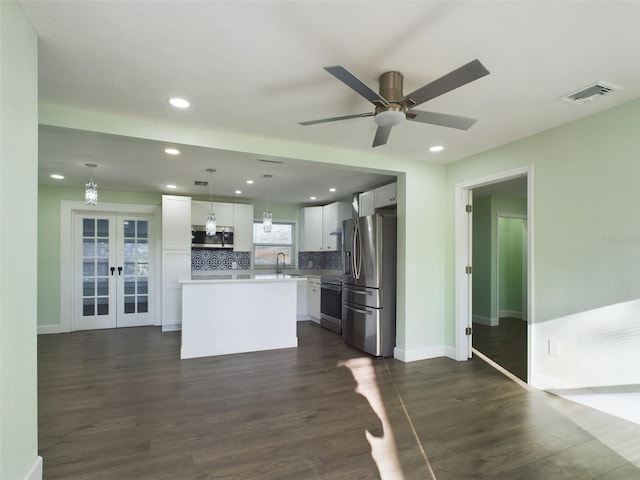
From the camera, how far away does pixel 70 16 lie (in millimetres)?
1668

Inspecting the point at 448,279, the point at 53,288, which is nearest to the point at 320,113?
the point at 448,279

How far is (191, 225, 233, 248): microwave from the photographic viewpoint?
6352mm

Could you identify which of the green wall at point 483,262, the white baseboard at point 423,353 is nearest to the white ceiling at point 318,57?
the white baseboard at point 423,353

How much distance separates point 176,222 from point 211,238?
2.31 ft

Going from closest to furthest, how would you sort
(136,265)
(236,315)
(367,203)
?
A: (236,315) → (367,203) → (136,265)

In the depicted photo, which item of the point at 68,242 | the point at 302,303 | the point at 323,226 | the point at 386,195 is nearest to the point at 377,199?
the point at 386,195

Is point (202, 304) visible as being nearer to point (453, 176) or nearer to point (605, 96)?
point (453, 176)

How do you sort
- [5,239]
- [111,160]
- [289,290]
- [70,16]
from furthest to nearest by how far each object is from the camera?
[289,290]
[111,160]
[70,16]
[5,239]

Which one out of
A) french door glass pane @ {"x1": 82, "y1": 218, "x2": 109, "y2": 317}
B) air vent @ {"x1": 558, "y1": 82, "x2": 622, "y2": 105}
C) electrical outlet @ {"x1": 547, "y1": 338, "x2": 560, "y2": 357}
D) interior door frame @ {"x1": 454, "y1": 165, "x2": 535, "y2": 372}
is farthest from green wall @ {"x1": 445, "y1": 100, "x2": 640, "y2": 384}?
french door glass pane @ {"x1": 82, "y1": 218, "x2": 109, "y2": 317}

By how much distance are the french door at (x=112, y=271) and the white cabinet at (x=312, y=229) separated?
9.72 ft

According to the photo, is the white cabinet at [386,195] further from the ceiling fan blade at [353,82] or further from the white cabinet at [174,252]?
the white cabinet at [174,252]

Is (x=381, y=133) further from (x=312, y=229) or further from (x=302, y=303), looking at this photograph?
(x=302, y=303)

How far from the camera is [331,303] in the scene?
5.78 m

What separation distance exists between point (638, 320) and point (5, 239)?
3903 millimetres
